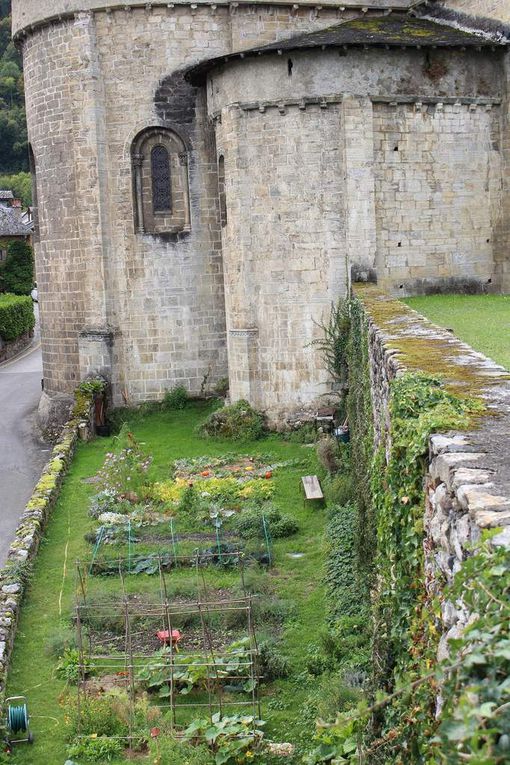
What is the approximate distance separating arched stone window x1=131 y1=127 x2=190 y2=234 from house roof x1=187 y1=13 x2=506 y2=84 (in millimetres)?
2187

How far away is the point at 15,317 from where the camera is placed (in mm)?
41375

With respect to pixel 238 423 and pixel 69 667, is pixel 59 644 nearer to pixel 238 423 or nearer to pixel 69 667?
pixel 69 667

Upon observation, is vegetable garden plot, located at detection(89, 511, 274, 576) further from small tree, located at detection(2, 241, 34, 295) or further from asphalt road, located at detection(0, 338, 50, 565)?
small tree, located at detection(2, 241, 34, 295)

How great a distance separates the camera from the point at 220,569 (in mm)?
12891

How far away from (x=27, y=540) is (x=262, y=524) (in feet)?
10.8

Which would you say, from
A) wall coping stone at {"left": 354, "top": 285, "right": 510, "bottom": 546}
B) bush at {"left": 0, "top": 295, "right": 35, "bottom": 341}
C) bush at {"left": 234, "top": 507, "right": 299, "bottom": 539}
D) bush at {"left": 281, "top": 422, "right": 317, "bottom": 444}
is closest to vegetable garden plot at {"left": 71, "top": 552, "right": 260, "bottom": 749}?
bush at {"left": 234, "top": 507, "right": 299, "bottom": 539}

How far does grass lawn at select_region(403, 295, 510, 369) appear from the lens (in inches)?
428

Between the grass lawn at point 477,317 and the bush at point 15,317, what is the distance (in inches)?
973

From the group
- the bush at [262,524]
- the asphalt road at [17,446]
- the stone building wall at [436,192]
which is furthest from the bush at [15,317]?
the bush at [262,524]

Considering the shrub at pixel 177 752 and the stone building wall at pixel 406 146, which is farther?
the stone building wall at pixel 406 146

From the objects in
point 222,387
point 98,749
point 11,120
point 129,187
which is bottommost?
point 98,749

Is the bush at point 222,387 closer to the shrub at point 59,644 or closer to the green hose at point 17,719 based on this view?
the shrub at point 59,644

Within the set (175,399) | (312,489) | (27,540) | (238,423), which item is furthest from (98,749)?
Answer: (175,399)

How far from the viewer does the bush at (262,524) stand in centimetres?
1402
